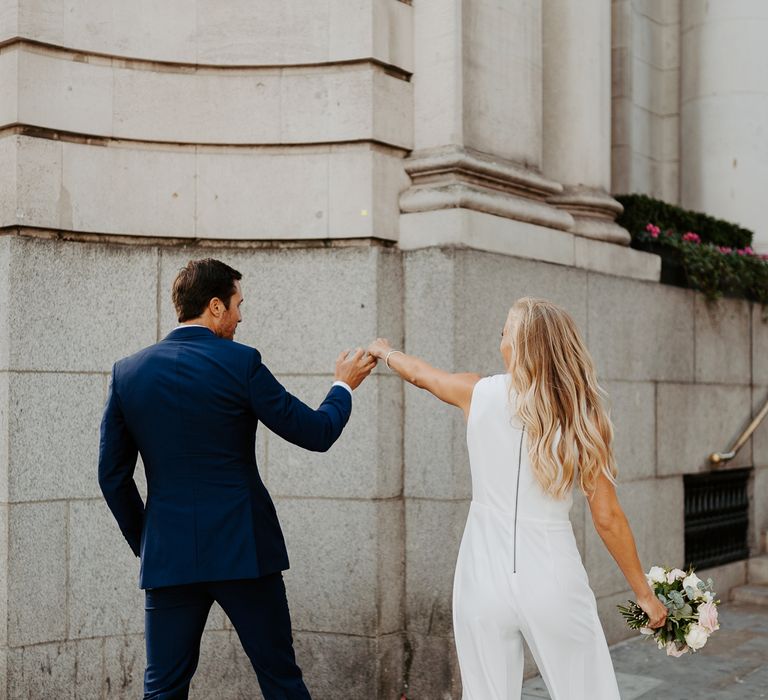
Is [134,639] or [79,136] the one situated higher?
[79,136]

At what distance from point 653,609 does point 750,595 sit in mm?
5185

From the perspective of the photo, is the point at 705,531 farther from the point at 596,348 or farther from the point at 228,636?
the point at 228,636

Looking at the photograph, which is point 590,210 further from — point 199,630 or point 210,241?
point 199,630

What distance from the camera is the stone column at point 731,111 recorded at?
9805 millimetres

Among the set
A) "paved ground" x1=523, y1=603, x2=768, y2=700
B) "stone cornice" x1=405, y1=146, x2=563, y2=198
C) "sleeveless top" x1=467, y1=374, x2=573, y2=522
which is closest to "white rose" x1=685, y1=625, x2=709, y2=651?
"sleeveless top" x1=467, y1=374, x2=573, y2=522

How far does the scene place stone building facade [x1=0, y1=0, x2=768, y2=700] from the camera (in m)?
5.64

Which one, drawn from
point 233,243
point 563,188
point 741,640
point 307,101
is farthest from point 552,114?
point 741,640

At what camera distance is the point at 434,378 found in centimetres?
393

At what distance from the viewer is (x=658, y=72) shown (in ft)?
34.2

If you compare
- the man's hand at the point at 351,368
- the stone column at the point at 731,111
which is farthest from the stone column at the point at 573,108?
the man's hand at the point at 351,368

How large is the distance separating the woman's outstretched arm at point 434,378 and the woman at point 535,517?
0.16 m

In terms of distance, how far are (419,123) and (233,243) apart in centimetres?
130

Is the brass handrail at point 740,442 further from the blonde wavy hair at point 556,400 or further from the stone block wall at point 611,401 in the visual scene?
the blonde wavy hair at point 556,400

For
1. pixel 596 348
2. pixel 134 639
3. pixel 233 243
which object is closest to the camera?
pixel 134 639
